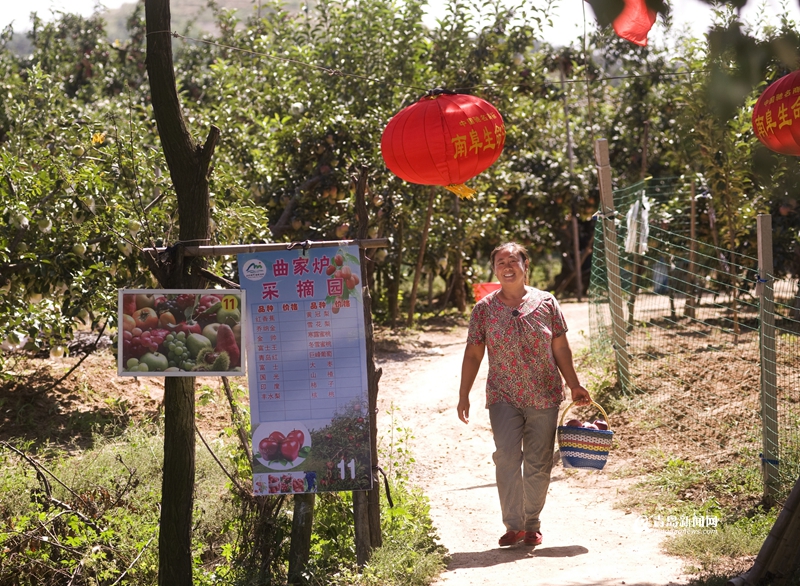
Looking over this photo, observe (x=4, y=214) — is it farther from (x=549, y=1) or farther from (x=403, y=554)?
(x=549, y=1)

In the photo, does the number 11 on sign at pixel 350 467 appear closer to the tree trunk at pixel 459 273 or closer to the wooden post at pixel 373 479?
the wooden post at pixel 373 479

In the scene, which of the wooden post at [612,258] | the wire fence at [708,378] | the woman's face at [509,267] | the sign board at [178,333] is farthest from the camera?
the wooden post at [612,258]

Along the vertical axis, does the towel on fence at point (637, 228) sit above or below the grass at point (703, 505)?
above

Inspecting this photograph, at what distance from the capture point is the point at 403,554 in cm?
400

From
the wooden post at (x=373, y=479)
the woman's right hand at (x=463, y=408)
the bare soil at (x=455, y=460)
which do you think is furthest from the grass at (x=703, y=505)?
the wooden post at (x=373, y=479)

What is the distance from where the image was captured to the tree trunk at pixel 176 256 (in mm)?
3648

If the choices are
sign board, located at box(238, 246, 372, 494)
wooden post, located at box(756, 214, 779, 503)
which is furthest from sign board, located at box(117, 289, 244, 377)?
wooden post, located at box(756, 214, 779, 503)

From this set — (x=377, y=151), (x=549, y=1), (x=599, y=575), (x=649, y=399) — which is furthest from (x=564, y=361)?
(x=549, y=1)

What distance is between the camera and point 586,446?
177 inches

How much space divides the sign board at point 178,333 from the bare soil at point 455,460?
5.00 ft

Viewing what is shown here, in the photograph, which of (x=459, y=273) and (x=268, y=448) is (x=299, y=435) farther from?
(x=459, y=273)

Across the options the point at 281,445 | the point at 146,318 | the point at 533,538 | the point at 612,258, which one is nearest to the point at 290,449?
the point at 281,445

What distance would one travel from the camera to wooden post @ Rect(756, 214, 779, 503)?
489 cm

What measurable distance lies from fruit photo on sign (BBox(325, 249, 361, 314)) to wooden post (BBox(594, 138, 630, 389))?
3734 mm
